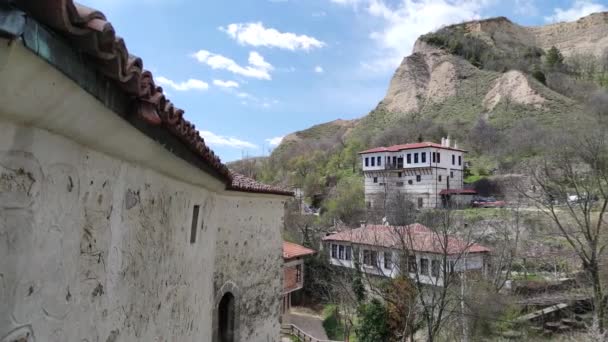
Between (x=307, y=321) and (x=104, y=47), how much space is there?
81.9 feet

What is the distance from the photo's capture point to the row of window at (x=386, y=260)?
20312mm

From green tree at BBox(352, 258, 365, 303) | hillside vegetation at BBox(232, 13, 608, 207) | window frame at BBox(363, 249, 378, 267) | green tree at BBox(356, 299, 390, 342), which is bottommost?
green tree at BBox(356, 299, 390, 342)

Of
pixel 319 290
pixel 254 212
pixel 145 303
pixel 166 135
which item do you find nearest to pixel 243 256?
pixel 254 212

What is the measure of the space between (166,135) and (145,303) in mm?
1347

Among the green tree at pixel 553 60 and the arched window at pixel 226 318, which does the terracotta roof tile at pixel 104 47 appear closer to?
the arched window at pixel 226 318

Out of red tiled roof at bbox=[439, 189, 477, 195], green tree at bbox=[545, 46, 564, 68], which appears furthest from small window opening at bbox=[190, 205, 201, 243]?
green tree at bbox=[545, 46, 564, 68]

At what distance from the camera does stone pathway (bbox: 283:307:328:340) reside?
22852 millimetres

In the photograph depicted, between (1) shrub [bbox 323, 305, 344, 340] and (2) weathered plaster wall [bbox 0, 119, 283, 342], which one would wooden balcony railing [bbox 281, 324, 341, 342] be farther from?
(2) weathered plaster wall [bbox 0, 119, 283, 342]

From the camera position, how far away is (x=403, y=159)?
134 ft

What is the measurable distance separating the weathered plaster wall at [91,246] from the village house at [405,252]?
611 inches

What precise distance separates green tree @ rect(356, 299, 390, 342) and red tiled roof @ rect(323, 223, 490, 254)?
10.9ft

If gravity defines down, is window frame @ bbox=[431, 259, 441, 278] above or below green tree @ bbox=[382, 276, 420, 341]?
above

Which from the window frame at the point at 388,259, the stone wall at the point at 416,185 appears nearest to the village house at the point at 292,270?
the window frame at the point at 388,259

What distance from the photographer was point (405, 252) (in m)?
19.3
